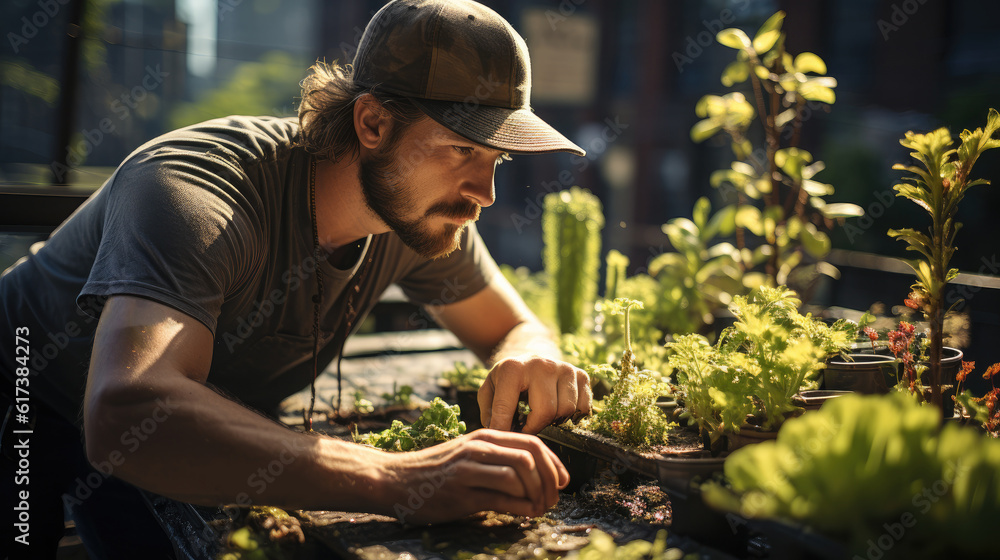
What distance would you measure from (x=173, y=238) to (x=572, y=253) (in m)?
1.50

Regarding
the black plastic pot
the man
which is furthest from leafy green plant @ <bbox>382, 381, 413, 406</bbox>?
the black plastic pot

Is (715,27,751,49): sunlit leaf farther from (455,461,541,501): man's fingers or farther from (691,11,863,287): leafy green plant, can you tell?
(455,461,541,501): man's fingers

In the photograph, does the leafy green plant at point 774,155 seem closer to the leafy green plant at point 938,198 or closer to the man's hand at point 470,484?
the leafy green plant at point 938,198

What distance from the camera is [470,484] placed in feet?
3.63

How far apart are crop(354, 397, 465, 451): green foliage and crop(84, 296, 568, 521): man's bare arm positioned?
0.20 meters

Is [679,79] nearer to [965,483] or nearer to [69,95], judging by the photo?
[69,95]

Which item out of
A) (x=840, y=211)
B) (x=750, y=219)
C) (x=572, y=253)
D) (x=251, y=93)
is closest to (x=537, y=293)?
(x=572, y=253)

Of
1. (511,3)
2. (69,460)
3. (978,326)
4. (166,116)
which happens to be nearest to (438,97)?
(69,460)

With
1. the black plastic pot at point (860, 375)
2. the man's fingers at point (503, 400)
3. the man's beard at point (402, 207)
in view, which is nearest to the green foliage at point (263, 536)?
the man's fingers at point (503, 400)

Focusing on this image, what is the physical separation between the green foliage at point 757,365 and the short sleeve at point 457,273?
994 millimetres

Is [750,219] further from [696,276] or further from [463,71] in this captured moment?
[463,71]

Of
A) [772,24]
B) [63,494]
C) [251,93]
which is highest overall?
[251,93]

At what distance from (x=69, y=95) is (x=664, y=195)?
15.9m

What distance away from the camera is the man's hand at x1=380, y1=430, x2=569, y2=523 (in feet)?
3.64
